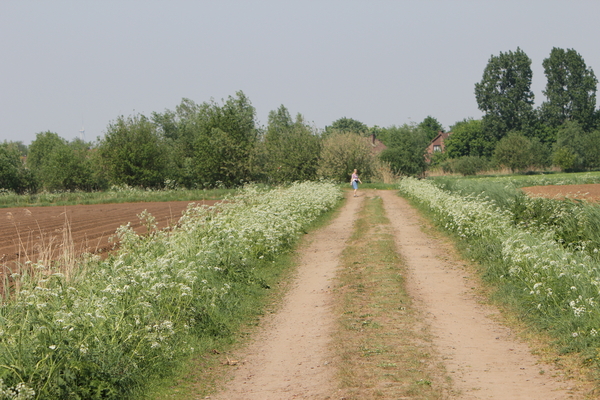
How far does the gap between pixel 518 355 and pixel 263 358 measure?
3.00 m

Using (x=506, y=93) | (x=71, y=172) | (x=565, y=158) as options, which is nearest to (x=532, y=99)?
(x=506, y=93)

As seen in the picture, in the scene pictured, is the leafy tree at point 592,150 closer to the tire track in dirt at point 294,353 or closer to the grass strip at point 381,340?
the grass strip at point 381,340

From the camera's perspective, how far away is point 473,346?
700 centimetres

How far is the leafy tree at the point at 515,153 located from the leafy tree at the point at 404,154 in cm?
1637

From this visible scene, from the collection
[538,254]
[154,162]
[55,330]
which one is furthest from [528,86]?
[55,330]

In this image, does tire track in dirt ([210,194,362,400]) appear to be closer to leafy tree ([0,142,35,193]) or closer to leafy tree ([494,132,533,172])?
leafy tree ([0,142,35,193])

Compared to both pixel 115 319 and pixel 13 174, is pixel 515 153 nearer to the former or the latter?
pixel 13 174

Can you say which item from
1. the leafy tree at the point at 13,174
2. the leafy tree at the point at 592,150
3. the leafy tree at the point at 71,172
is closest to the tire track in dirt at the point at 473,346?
the leafy tree at the point at 71,172

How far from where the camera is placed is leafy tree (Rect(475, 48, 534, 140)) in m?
85.4

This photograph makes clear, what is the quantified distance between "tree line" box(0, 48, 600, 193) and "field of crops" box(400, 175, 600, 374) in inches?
1349

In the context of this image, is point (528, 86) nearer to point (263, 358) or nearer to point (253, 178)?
point (253, 178)

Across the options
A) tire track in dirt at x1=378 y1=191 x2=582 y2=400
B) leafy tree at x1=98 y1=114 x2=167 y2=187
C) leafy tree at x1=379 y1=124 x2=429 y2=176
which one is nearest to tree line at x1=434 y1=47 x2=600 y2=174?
leafy tree at x1=379 y1=124 x2=429 y2=176

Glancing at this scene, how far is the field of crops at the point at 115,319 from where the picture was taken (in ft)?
16.6

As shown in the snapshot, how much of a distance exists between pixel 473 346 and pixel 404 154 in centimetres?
5204
